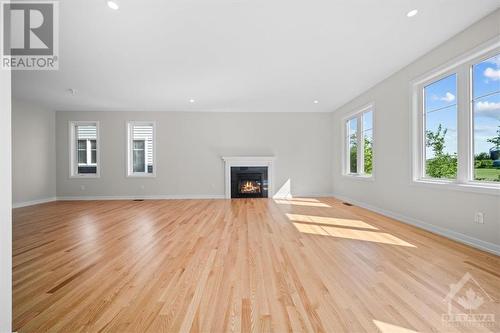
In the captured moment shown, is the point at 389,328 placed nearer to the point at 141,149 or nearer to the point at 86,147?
the point at 141,149

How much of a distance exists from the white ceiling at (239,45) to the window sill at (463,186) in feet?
6.56

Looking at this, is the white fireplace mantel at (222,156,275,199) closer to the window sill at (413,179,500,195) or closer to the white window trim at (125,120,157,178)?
the white window trim at (125,120,157,178)

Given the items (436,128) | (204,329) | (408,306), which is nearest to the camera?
(204,329)

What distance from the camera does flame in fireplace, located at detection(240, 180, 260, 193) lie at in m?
6.92

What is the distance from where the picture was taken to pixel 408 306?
1.52 m

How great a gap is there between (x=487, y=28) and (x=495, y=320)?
10.1 ft

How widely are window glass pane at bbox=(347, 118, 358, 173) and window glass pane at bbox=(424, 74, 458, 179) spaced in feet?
7.31

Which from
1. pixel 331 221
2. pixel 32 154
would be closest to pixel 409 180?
pixel 331 221

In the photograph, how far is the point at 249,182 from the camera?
22.7ft

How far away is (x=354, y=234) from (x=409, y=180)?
1.54 metres

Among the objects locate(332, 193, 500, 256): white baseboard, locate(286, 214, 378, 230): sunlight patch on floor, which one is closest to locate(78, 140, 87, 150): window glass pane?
locate(286, 214, 378, 230): sunlight patch on floor

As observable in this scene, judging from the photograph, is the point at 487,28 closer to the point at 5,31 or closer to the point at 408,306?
the point at 408,306

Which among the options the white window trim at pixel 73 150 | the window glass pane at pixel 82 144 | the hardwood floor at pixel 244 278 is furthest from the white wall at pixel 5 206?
the window glass pane at pixel 82 144

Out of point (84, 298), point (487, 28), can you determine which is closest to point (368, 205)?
point (487, 28)
